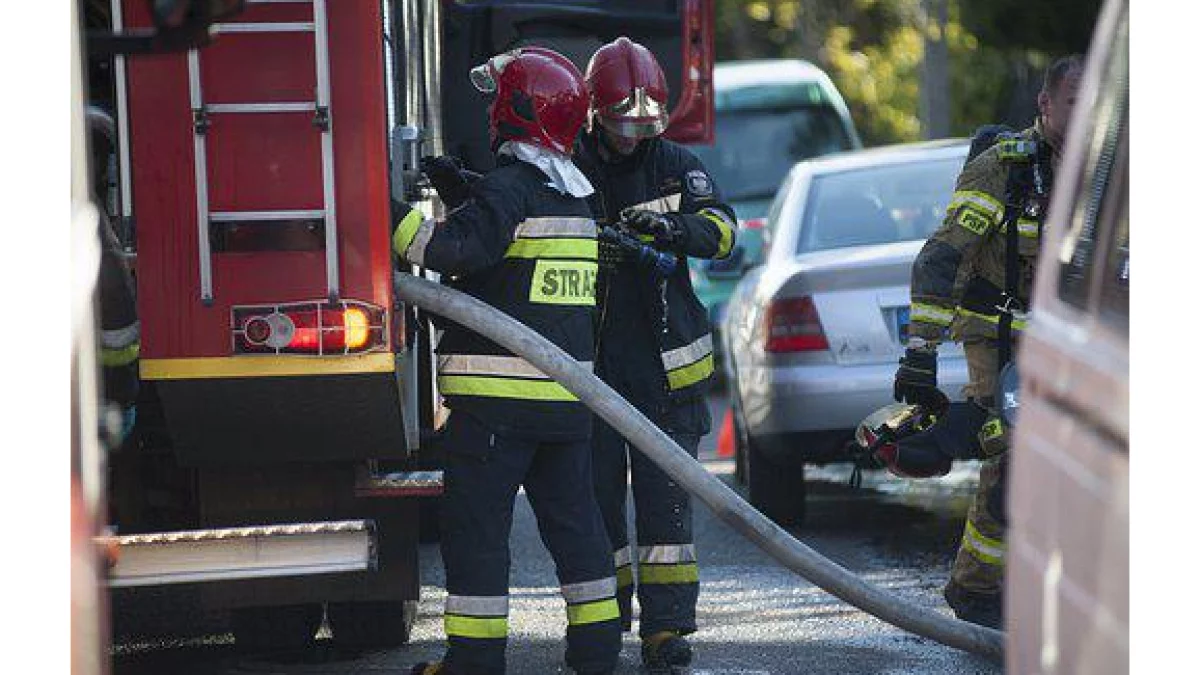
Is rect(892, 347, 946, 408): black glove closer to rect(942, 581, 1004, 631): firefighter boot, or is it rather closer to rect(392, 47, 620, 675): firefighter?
rect(942, 581, 1004, 631): firefighter boot

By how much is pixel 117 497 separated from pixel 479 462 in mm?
1075

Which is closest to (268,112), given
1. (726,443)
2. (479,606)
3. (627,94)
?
(479,606)

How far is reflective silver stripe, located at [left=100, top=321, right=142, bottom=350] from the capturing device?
555 cm

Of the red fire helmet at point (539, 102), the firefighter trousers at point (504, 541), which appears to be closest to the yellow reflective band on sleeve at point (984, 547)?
the firefighter trousers at point (504, 541)

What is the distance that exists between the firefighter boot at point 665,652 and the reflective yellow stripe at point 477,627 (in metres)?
0.77

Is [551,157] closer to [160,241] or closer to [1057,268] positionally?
[160,241]

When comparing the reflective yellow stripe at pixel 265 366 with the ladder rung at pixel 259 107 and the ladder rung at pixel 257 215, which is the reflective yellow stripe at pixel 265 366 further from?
the ladder rung at pixel 259 107

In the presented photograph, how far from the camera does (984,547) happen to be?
7047 millimetres

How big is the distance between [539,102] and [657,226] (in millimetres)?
752

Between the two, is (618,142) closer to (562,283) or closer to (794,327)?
(562,283)

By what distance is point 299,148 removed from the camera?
554 centimetres

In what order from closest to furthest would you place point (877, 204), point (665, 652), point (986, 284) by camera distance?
point (665, 652)
point (986, 284)
point (877, 204)

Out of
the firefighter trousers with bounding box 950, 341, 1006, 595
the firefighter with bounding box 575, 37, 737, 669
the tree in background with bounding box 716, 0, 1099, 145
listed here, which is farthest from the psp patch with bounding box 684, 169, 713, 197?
the tree in background with bounding box 716, 0, 1099, 145
